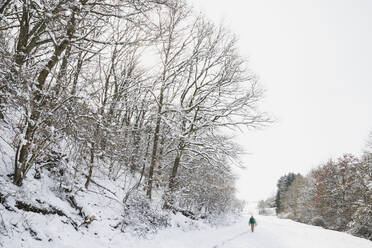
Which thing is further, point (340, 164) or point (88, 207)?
point (340, 164)

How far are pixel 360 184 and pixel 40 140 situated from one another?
3140cm

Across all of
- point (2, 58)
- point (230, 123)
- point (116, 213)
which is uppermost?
point (230, 123)

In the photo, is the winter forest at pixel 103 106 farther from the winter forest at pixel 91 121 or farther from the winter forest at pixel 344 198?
the winter forest at pixel 344 198

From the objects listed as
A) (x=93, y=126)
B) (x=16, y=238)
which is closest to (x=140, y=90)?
(x=93, y=126)

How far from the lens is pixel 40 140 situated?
15.2ft

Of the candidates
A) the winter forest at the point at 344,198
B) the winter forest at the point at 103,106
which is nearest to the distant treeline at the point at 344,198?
the winter forest at the point at 344,198

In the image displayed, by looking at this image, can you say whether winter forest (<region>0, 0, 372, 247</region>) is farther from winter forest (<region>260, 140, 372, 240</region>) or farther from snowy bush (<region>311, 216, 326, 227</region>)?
snowy bush (<region>311, 216, 326, 227</region>)

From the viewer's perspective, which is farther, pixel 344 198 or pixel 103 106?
pixel 344 198

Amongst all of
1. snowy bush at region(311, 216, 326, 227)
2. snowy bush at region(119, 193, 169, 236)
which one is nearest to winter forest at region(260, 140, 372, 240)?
snowy bush at region(311, 216, 326, 227)

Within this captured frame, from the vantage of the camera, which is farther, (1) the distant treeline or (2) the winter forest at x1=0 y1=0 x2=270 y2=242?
(1) the distant treeline

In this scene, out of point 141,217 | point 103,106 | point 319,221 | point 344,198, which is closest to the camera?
point 103,106

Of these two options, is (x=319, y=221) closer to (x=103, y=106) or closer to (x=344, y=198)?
(x=344, y=198)

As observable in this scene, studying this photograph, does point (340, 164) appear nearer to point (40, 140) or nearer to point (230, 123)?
point (230, 123)

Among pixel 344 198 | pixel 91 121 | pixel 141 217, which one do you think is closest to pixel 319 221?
pixel 344 198
